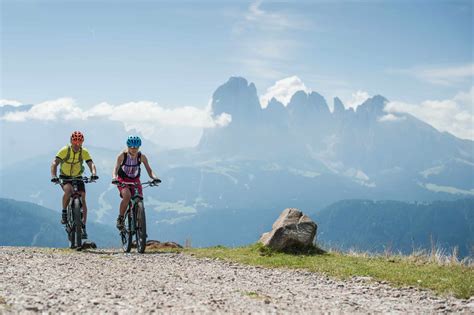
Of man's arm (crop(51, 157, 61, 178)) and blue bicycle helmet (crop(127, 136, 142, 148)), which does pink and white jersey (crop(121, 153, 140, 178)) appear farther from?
man's arm (crop(51, 157, 61, 178))

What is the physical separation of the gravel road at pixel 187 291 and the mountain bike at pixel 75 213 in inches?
126

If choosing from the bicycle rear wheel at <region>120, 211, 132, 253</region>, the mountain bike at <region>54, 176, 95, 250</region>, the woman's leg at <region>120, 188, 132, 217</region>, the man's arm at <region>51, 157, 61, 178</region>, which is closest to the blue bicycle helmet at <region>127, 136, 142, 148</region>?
the woman's leg at <region>120, 188, 132, 217</region>

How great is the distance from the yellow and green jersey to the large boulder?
23.3 ft

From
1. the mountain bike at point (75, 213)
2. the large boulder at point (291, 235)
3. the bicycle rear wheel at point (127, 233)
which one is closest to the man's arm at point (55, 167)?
the mountain bike at point (75, 213)

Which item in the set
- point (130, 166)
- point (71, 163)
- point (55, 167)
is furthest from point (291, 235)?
point (55, 167)

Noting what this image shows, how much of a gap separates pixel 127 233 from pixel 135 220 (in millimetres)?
882

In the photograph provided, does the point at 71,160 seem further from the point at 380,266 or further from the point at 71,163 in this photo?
the point at 380,266

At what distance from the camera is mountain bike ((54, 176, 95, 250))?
16109 millimetres

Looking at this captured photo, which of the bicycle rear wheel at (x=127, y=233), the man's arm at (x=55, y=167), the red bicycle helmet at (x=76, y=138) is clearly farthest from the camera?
the red bicycle helmet at (x=76, y=138)

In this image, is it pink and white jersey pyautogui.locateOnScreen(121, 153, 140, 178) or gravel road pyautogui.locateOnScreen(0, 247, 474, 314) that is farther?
pink and white jersey pyautogui.locateOnScreen(121, 153, 140, 178)

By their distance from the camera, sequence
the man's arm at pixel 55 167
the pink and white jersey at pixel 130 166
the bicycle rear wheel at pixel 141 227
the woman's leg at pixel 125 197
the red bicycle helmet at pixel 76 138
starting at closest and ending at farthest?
the bicycle rear wheel at pixel 141 227, the woman's leg at pixel 125 197, the pink and white jersey at pixel 130 166, the man's arm at pixel 55 167, the red bicycle helmet at pixel 76 138

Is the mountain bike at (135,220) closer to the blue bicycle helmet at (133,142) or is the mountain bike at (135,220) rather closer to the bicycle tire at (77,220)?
the blue bicycle helmet at (133,142)

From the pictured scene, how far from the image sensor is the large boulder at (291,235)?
16234mm

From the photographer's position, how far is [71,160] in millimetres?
16516
